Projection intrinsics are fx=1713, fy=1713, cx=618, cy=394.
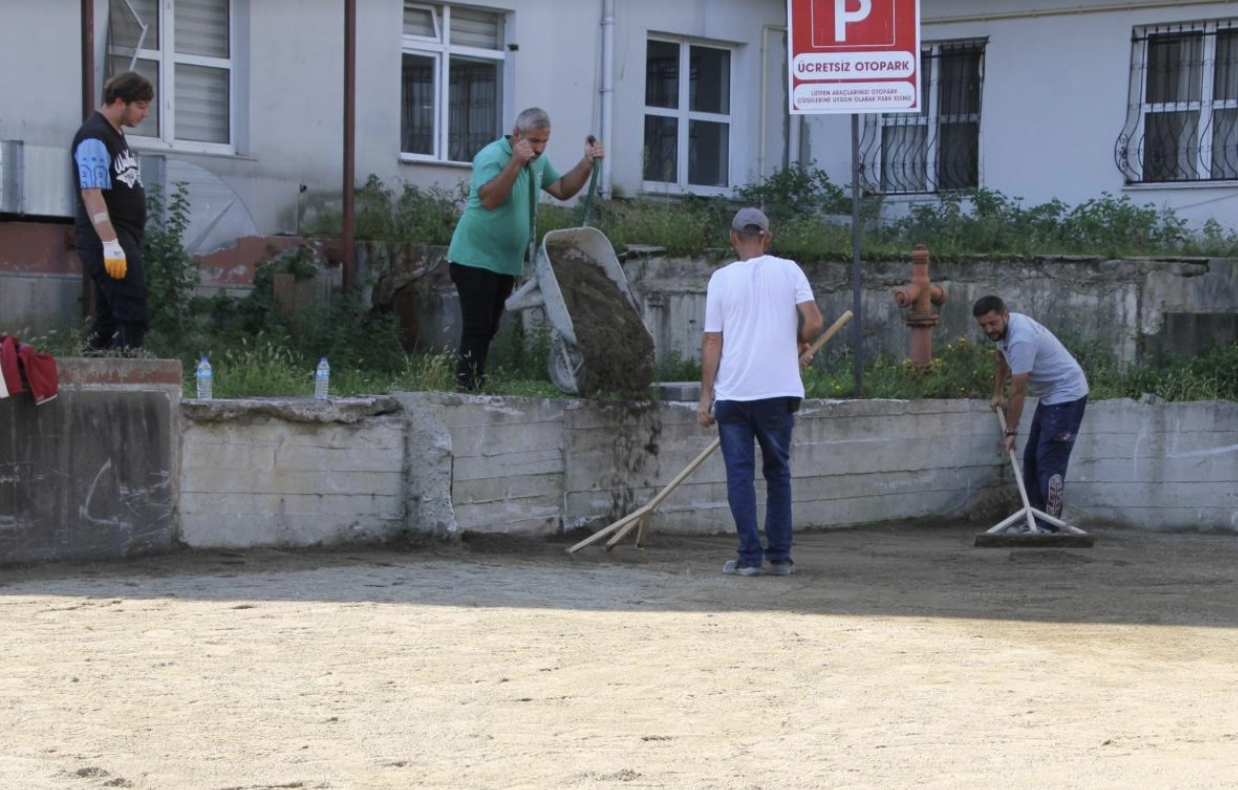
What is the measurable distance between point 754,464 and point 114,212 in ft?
11.2

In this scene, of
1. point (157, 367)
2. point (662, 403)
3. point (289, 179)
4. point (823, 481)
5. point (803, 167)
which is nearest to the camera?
point (157, 367)

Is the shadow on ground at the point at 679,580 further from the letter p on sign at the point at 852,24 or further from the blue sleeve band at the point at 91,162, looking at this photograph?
the letter p on sign at the point at 852,24

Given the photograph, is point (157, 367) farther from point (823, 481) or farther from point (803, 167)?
point (803, 167)

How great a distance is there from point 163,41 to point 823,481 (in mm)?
6444

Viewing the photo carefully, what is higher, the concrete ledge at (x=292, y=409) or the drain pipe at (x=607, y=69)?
the drain pipe at (x=607, y=69)

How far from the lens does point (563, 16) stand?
52.0ft

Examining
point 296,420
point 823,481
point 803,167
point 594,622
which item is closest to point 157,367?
point 296,420

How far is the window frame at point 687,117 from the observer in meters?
16.8

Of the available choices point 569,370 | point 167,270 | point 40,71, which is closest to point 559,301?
point 569,370

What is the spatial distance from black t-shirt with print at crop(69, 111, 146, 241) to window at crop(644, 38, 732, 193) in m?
8.37

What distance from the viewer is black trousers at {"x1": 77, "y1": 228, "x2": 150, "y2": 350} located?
8.45m

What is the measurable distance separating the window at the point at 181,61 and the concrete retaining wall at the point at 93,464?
6001mm

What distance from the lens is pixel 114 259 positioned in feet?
27.1

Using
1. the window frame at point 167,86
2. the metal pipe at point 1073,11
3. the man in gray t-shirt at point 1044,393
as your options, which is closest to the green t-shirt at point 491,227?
the man in gray t-shirt at point 1044,393
